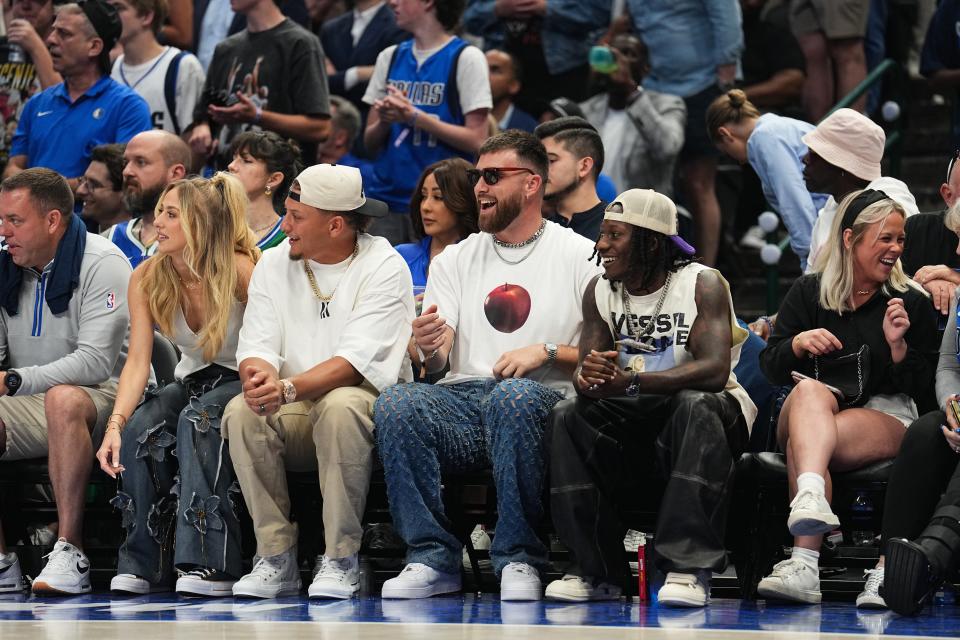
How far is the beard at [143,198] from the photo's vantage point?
750cm

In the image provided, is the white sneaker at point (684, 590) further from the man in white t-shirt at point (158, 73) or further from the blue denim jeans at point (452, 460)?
the man in white t-shirt at point (158, 73)

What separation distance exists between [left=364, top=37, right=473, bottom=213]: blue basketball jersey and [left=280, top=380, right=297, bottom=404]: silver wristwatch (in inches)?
105

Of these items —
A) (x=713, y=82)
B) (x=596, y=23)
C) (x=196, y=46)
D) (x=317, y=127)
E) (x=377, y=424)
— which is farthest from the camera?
(x=196, y=46)

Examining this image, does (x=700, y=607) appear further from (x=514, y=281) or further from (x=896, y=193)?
(x=896, y=193)

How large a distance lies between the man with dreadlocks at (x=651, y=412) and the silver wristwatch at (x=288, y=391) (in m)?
1.00

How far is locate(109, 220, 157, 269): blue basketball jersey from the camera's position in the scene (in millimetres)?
7445

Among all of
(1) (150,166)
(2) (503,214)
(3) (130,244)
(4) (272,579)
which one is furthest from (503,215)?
(3) (130,244)

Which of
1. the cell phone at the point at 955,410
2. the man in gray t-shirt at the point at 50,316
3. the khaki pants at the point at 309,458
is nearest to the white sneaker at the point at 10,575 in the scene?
the man in gray t-shirt at the point at 50,316

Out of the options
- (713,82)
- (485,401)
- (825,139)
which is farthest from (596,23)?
(485,401)

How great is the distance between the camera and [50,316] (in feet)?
21.2

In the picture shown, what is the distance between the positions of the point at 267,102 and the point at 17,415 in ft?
8.83

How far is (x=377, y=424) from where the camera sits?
562cm

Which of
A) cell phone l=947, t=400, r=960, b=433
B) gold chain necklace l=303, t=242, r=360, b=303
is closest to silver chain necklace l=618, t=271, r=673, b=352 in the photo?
cell phone l=947, t=400, r=960, b=433

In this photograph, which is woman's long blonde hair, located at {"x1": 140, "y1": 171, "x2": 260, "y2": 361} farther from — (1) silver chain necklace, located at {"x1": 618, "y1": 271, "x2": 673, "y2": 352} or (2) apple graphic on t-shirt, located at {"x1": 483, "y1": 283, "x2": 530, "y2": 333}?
(1) silver chain necklace, located at {"x1": 618, "y1": 271, "x2": 673, "y2": 352}
